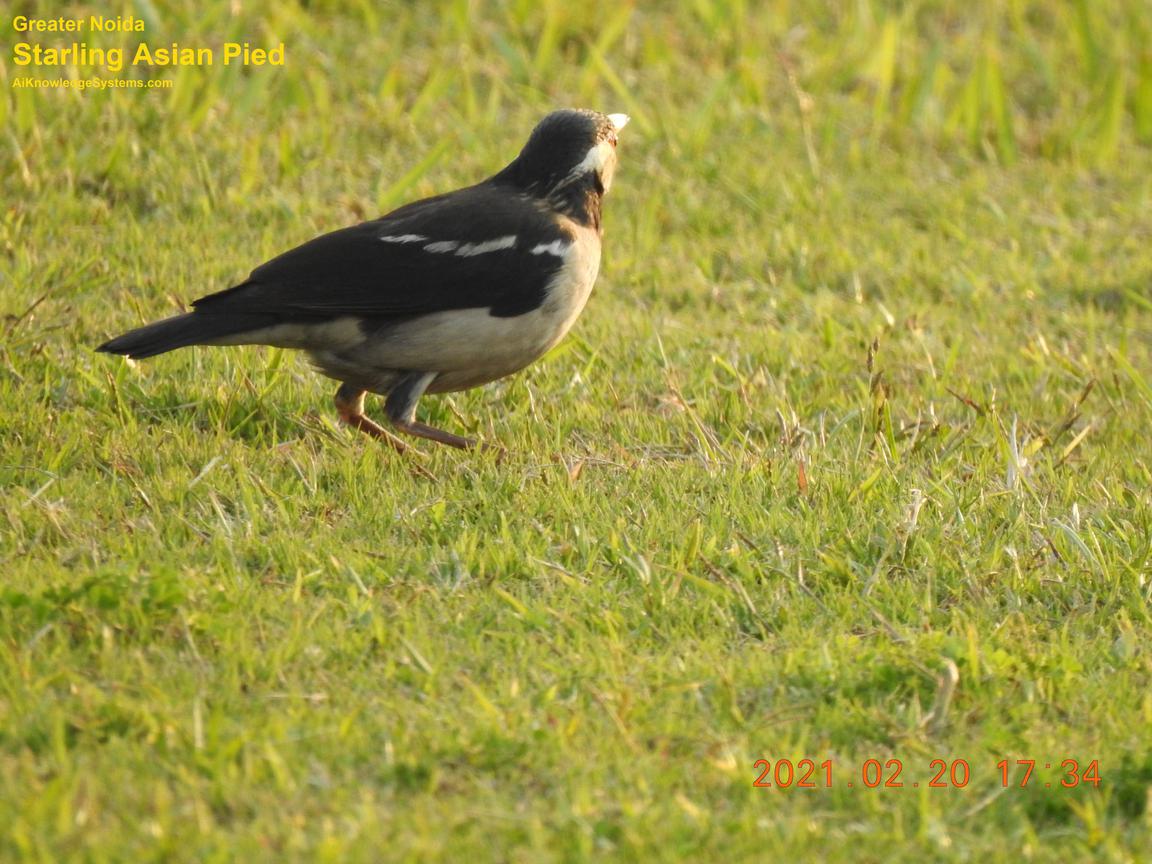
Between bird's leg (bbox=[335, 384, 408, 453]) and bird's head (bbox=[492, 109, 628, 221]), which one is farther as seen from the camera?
bird's head (bbox=[492, 109, 628, 221])

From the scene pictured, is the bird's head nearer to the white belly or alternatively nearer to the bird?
the bird

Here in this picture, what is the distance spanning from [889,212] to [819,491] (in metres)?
4.11

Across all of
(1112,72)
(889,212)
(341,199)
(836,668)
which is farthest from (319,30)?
(836,668)

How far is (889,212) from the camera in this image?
367 inches

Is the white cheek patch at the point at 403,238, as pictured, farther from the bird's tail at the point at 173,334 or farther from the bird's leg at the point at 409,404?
the bird's tail at the point at 173,334

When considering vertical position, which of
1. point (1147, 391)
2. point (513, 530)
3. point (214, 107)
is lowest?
point (1147, 391)

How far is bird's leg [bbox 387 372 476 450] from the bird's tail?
666 mm

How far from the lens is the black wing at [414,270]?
6.01 m

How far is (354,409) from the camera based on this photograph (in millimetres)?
6445

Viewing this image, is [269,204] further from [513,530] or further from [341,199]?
[513,530]

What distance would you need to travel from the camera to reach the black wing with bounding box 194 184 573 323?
6.01m
